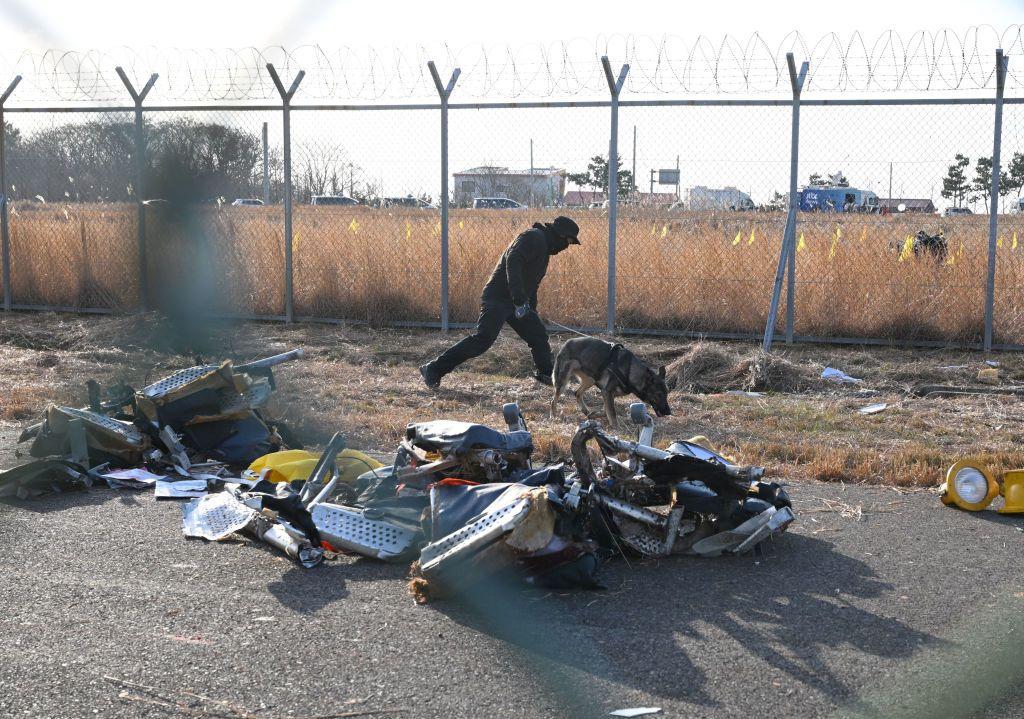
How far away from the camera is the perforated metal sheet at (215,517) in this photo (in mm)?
4875

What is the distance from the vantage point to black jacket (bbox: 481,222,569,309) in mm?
8898

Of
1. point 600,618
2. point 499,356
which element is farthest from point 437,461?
point 499,356

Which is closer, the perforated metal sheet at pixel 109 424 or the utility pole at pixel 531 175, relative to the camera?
the perforated metal sheet at pixel 109 424

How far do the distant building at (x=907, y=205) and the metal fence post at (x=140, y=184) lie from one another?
27.1 feet

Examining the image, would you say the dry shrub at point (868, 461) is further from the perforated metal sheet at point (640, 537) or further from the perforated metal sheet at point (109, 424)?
the perforated metal sheet at point (109, 424)

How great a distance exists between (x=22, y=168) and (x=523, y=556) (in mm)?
11837

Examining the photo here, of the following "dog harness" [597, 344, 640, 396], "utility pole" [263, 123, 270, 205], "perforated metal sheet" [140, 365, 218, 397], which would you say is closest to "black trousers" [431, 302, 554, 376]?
"dog harness" [597, 344, 640, 396]

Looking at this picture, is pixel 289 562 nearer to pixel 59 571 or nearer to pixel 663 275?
pixel 59 571

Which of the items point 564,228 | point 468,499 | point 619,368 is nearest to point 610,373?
point 619,368

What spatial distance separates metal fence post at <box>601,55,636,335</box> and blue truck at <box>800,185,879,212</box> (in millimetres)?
1902

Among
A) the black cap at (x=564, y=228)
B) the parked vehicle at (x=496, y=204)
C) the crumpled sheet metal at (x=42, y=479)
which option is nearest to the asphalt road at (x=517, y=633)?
the crumpled sheet metal at (x=42, y=479)

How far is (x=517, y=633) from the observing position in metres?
3.84

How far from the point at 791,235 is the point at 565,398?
3.11 m

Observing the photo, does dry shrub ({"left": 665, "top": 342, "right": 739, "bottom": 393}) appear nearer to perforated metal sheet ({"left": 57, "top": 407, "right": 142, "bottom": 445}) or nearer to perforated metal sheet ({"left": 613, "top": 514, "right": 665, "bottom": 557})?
perforated metal sheet ({"left": 613, "top": 514, "right": 665, "bottom": 557})
